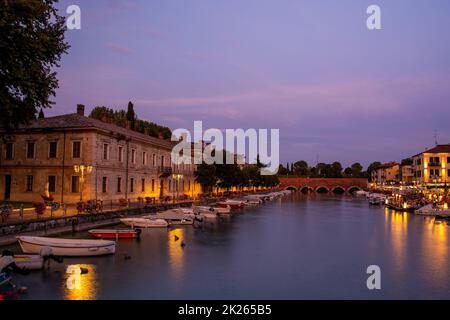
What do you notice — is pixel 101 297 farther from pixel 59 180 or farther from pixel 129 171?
pixel 129 171

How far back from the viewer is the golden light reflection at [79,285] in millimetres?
15781

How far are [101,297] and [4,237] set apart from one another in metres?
11.2

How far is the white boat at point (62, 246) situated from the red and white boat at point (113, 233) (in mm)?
6231

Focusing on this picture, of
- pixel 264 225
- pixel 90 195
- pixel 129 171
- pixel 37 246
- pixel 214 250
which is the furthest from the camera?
pixel 129 171

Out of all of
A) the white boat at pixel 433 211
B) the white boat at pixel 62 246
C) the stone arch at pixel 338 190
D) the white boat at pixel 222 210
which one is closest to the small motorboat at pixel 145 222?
the white boat at pixel 62 246

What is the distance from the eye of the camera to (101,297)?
51.8 feet

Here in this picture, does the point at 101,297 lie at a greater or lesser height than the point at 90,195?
lesser

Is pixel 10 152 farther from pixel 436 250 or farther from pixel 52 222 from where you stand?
pixel 436 250

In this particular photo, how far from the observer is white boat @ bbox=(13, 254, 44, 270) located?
18641mm

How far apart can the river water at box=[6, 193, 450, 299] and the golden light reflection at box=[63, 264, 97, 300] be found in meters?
0.04

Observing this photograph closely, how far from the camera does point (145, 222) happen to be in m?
36.5

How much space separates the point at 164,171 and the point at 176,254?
35573mm
